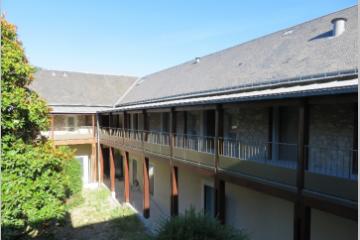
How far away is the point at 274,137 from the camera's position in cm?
1031

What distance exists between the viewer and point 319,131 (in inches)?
352

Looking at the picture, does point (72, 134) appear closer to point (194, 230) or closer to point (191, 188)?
point (191, 188)

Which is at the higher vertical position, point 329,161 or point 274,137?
point 274,137

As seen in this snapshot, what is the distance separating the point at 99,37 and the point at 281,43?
11.2m

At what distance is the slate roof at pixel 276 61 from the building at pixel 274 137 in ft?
0.19

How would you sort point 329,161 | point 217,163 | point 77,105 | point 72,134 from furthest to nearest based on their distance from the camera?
1. point 77,105
2. point 72,134
3. point 217,163
4. point 329,161

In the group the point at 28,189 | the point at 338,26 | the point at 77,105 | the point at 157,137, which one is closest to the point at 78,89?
the point at 77,105

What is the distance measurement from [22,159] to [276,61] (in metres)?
9.92

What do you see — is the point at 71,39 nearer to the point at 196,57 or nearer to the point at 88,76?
the point at 196,57

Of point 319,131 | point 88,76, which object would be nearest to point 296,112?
point 319,131

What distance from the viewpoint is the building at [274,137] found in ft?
22.2

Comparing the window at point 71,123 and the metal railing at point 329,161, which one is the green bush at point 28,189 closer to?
the metal railing at point 329,161

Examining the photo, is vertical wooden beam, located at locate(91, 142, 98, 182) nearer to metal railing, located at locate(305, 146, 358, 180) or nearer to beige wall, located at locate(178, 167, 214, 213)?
beige wall, located at locate(178, 167, 214, 213)

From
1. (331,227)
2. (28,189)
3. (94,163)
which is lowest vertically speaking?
(94,163)
